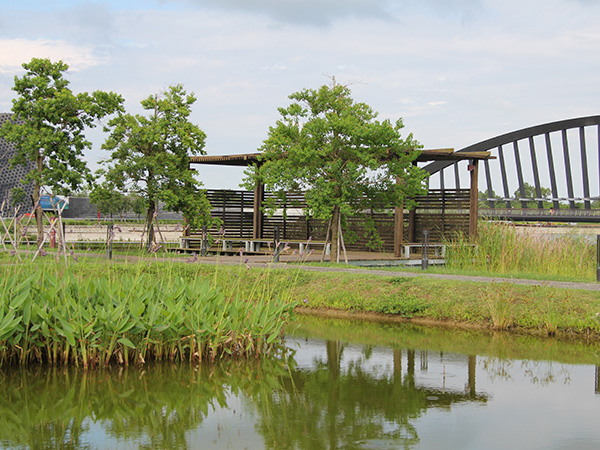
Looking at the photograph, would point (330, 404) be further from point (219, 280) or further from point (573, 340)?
point (219, 280)

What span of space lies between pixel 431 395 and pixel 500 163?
1755 inches

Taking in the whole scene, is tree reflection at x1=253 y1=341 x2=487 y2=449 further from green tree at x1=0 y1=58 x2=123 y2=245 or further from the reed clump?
green tree at x1=0 y1=58 x2=123 y2=245

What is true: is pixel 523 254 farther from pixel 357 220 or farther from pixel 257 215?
pixel 257 215

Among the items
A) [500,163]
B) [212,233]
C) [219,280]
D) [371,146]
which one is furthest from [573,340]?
[500,163]

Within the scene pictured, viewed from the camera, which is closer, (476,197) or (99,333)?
(99,333)

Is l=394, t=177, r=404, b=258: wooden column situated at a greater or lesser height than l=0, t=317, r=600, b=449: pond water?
greater

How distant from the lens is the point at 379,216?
1891 centimetres

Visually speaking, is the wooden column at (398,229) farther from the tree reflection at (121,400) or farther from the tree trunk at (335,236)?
the tree reflection at (121,400)

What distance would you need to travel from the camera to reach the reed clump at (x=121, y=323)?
6270mm

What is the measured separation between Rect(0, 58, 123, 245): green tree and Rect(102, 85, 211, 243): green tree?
135cm

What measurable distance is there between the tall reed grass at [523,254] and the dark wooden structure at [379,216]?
233 centimetres

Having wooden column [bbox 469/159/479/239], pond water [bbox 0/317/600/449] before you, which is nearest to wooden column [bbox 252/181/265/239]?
wooden column [bbox 469/159/479/239]

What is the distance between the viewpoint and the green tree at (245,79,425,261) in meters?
13.7

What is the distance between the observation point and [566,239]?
49.1 ft
